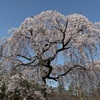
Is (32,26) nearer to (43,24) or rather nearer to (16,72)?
(43,24)

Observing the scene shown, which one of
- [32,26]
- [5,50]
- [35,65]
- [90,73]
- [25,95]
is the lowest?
[25,95]

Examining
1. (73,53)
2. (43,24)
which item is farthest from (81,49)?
(43,24)

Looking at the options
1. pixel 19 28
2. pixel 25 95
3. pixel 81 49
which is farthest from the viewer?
pixel 19 28

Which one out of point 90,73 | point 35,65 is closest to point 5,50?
point 35,65

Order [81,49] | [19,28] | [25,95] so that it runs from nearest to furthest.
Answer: [81,49]
[25,95]
[19,28]

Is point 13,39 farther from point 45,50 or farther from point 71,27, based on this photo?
point 71,27

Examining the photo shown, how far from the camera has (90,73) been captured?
30.5 ft

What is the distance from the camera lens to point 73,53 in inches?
357

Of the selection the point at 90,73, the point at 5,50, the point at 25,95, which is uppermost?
the point at 5,50

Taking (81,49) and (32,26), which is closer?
(81,49)

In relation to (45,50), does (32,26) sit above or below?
above

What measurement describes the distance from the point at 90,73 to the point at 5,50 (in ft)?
12.9

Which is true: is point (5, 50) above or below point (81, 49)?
above

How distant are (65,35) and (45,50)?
3.49 ft
